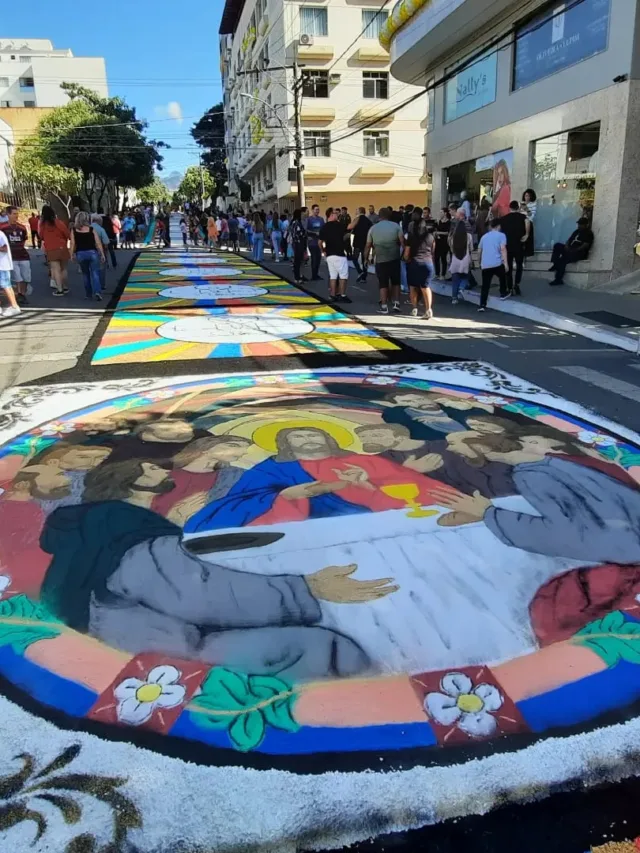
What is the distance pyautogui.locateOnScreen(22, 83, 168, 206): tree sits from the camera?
4303 cm

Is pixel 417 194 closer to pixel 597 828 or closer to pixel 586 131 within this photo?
pixel 586 131

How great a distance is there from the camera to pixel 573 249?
42.9 feet

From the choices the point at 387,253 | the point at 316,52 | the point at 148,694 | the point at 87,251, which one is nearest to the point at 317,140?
the point at 316,52

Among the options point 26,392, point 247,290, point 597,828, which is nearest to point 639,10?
point 247,290

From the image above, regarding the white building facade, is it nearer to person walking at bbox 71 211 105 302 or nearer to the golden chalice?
person walking at bbox 71 211 105 302

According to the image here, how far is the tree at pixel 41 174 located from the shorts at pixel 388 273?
118ft

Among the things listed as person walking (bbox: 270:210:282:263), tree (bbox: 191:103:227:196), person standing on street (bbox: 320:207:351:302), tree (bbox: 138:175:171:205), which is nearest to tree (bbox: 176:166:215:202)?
tree (bbox: 138:175:171:205)

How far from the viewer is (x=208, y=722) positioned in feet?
7.36

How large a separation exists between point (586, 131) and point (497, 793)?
1431cm

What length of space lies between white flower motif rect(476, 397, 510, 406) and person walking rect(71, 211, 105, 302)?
8918mm

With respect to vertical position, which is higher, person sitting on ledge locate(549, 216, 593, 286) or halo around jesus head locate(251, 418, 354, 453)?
person sitting on ledge locate(549, 216, 593, 286)

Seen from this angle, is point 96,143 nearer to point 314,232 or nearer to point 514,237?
point 314,232

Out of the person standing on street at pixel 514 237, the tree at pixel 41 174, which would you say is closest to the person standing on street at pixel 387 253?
the person standing on street at pixel 514 237

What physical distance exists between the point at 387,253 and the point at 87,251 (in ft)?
19.1
